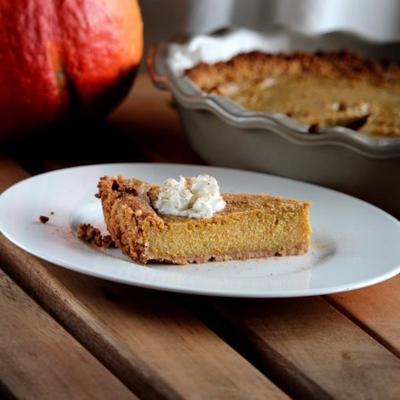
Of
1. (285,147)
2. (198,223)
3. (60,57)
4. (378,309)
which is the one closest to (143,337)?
(198,223)

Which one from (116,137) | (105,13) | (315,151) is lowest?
(116,137)

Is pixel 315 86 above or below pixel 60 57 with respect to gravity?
below

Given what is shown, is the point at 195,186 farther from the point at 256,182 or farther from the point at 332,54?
the point at 332,54

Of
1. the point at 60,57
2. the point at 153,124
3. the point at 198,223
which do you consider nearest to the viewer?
the point at 198,223

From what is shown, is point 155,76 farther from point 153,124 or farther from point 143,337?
point 143,337

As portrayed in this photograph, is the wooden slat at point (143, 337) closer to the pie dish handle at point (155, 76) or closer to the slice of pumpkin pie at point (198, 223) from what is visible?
the slice of pumpkin pie at point (198, 223)

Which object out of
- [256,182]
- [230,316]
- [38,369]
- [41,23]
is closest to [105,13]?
[41,23]
